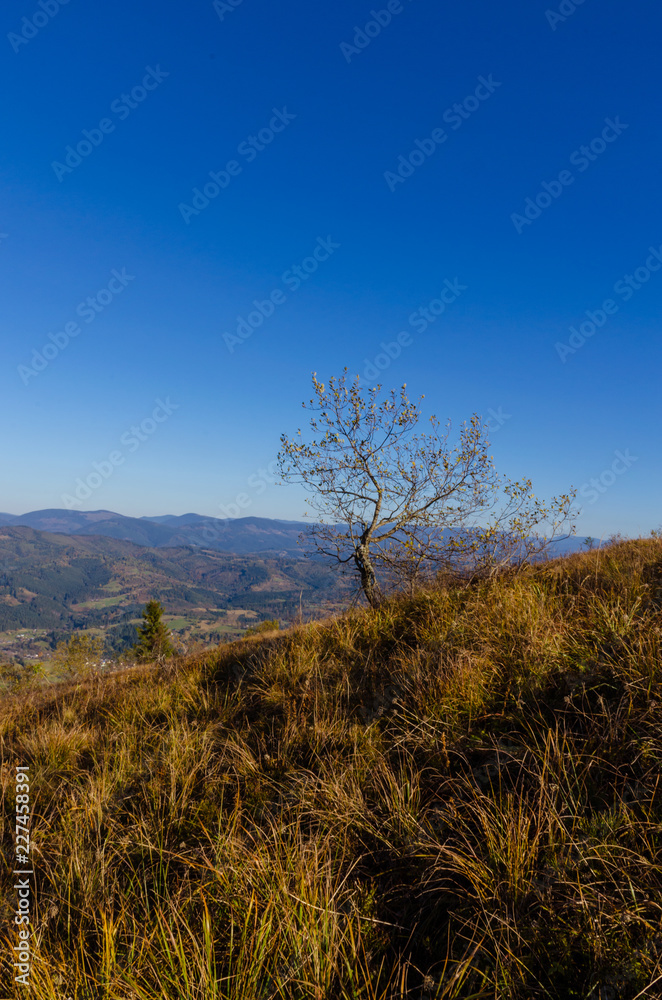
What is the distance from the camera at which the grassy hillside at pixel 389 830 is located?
1855 millimetres

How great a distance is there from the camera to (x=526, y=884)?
6.66ft

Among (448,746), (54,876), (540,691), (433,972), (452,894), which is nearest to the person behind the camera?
(433,972)

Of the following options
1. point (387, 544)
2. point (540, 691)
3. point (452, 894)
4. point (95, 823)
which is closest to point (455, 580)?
point (540, 691)

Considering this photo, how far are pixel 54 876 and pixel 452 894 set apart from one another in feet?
8.50

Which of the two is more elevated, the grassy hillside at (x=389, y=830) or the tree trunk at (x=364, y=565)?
the tree trunk at (x=364, y=565)

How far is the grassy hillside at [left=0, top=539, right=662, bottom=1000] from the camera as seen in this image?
6.09ft

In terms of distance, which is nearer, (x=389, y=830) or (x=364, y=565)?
(x=389, y=830)

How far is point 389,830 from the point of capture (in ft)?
8.84

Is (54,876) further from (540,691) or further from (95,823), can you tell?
(540,691)

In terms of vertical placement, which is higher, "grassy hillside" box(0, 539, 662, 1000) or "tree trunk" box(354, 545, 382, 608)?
"tree trunk" box(354, 545, 382, 608)

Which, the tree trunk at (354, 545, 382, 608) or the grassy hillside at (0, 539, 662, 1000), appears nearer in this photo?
the grassy hillside at (0, 539, 662, 1000)

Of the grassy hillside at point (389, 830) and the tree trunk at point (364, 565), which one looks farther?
the tree trunk at point (364, 565)

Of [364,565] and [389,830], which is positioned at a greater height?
[364,565]

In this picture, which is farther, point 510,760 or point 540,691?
point 540,691
